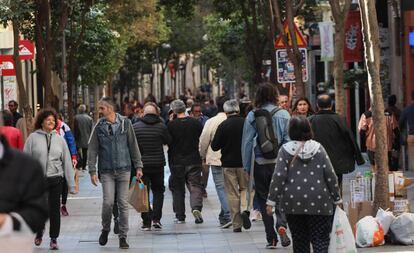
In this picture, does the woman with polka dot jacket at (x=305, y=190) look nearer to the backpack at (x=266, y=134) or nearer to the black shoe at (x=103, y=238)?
the backpack at (x=266, y=134)

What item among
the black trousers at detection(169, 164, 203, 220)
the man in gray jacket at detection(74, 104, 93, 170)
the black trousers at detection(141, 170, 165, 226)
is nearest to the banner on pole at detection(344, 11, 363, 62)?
the man in gray jacket at detection(74, 104, 93, 170)

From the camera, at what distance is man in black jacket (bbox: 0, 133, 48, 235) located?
5.08 m

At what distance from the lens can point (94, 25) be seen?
35406 mm

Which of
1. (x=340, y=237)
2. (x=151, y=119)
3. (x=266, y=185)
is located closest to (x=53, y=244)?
(x=266, y=185)

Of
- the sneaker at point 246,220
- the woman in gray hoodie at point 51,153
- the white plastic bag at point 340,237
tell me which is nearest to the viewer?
the white plastic bag at point 340,237

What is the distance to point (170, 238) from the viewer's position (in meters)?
14.8

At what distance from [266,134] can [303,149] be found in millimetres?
3123

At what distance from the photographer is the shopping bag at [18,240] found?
508cm

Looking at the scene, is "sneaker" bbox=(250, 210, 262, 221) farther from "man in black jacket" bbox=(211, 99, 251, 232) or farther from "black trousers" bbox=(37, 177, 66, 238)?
"black trousers" bbox=(37, 177, 66, 238)

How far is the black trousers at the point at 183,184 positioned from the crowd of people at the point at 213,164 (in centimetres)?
1

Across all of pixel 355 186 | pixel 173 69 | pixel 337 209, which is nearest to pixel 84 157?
pixel 355 186

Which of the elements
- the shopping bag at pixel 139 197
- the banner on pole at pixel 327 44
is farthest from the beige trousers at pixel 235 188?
the banner on pole at pixel 327 44

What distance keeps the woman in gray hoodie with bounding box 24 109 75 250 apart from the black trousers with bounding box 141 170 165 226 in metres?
2.65

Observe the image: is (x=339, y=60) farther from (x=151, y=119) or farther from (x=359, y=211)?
(x=359, y=211)
